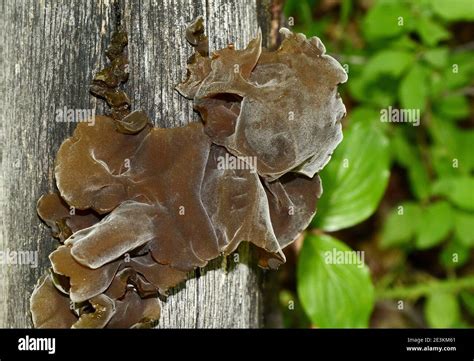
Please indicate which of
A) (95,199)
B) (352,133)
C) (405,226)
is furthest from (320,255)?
(95,199)

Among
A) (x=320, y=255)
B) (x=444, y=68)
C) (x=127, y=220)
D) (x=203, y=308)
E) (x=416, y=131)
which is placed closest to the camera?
(x=127, y=220)

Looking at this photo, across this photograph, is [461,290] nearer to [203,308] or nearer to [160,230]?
[203,308]

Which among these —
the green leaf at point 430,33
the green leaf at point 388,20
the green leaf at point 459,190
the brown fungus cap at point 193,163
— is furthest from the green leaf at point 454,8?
the brown fungus cap at point 193,163

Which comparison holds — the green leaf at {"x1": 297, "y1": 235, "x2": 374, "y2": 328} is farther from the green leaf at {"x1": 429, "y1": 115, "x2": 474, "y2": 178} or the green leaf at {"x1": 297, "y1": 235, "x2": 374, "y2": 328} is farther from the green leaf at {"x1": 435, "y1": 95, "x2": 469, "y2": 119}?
the green leaf at {"x1": 435, "y1": 95, "x2": 469, "y2": 119}

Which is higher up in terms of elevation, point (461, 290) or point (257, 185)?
point (257, 185)

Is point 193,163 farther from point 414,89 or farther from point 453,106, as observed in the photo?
point 453,106

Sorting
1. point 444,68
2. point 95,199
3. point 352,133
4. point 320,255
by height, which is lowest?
point 320,255

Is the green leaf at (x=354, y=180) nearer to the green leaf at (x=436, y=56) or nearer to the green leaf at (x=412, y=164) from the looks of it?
the green leaf at (x=436, y=56)
